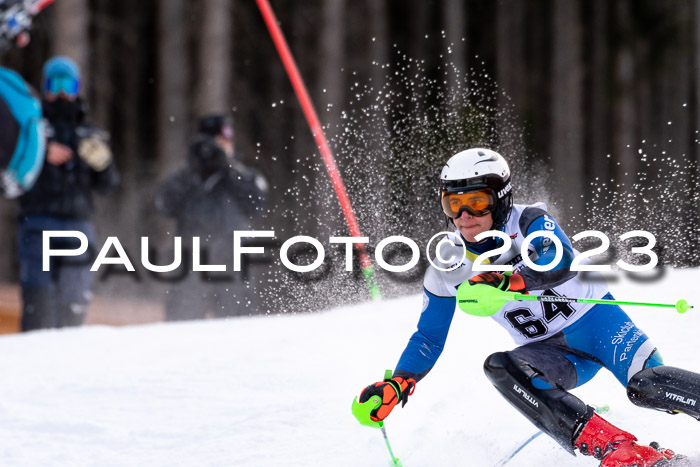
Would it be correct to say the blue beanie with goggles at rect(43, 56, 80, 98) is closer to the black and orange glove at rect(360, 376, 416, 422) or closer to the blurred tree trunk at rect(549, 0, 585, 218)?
the black and orange glove at rect(360, 376, 416, 422)

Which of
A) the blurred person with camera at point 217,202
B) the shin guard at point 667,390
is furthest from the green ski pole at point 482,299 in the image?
the blurred person with camera at point 217,202

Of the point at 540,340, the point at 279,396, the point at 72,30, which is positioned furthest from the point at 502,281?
the point at 72,30

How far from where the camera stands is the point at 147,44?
23.1 m

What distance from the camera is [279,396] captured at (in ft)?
16.0

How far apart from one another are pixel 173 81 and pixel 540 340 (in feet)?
42.9

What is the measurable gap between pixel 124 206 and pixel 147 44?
481 centimetres

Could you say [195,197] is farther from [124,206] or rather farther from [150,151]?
[150,151]

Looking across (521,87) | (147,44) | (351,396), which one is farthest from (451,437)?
(521,87)

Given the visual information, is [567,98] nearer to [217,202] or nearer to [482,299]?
[217,202]

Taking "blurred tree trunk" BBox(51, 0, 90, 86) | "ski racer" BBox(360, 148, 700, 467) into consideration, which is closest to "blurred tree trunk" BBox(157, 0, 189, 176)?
"blurred tree trunk" BBox(51, 0, 90, 86)

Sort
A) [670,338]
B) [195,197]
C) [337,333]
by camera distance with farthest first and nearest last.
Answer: [195,197] < [337,333] < [670,338]

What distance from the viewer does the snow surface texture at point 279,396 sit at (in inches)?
159

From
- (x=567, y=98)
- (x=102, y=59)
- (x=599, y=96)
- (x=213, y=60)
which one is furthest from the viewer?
(x=599, y=96)

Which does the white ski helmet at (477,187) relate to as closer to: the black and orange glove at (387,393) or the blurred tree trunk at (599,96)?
the black and orange glove at (387,393)
